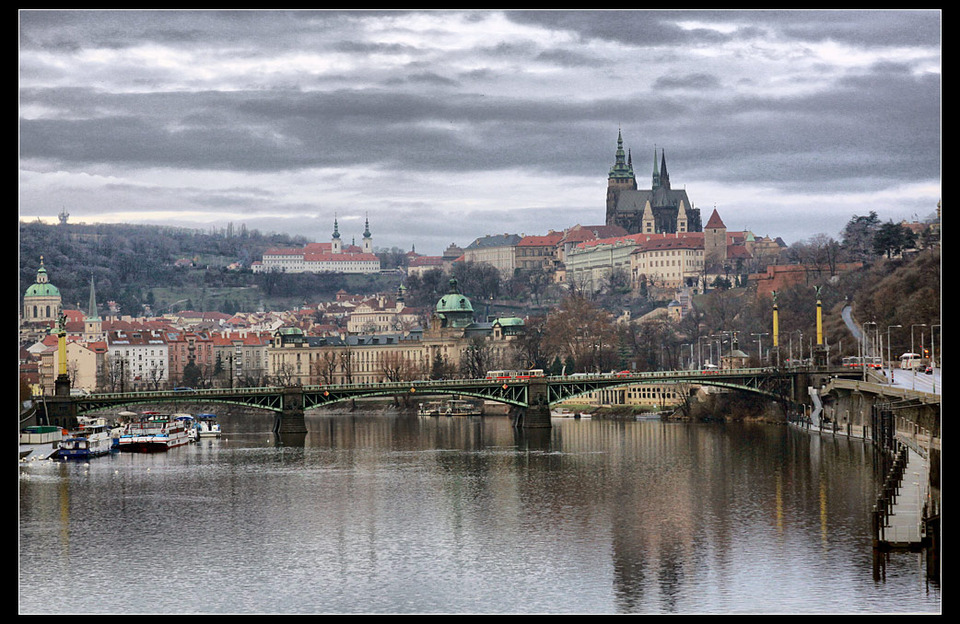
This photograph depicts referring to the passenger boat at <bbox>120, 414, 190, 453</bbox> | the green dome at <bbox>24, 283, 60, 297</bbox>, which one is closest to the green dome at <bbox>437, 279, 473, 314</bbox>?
the green dome at <bbox>24, 283, 60, 297</bbox>

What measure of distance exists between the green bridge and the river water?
778 cm

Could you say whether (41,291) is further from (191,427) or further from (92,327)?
(191,427)

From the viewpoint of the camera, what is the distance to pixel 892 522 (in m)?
29.5

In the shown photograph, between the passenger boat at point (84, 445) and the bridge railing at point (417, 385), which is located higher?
the bridge railing at point (417, 385)

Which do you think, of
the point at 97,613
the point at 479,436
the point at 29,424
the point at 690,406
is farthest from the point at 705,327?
the point at 97,613

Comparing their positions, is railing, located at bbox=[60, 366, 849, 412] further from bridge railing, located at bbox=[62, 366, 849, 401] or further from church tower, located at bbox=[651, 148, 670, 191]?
church tower, located at bbox=[651, 148, 670, 191]

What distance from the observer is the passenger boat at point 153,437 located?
60.3 metres

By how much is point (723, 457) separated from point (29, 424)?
30083 millimetres

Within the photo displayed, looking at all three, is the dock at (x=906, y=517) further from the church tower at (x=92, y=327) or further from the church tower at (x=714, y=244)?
the church tower at (x=714, y=244)

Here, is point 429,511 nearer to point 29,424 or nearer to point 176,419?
point 29,424

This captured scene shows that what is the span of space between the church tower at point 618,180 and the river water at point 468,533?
5238 inches

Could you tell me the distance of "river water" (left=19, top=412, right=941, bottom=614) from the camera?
2641 centimetres

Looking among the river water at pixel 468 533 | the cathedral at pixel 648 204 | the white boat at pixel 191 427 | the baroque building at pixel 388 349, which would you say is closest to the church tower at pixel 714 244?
the cathedral at pixel 648 204

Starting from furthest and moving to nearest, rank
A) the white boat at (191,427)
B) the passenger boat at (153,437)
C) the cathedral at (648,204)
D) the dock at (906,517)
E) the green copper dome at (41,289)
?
the cathedral at (648,204) < the green copper dome at (41,289) < the white boat at (191,427) < the passenger boat at (153,437) < the dock at (906,517)
